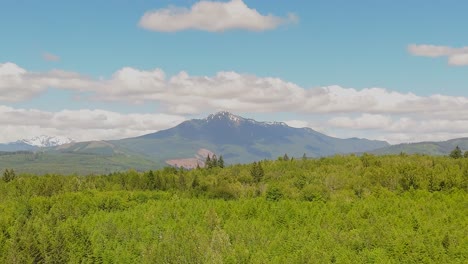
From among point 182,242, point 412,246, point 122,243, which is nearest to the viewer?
point 412,246

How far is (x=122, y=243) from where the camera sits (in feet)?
416

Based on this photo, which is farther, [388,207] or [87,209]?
[87,209]

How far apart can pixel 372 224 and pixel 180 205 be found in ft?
226

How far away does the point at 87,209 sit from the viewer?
17362 centimetres

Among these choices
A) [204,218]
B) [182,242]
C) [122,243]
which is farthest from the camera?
[204,218]

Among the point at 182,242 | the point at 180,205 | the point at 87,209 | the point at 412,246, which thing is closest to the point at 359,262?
the point at 412,246

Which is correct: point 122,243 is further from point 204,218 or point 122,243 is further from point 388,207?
point 388,207

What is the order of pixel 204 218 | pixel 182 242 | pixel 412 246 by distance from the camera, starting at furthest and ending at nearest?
pixel 204 218 < pixel 182 242 < pixel 412 246

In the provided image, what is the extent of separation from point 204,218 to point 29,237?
57.3 metres

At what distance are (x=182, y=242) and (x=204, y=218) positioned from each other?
3279cm

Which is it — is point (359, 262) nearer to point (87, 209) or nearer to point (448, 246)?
point (448, 246)

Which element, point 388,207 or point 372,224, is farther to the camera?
point 388,207

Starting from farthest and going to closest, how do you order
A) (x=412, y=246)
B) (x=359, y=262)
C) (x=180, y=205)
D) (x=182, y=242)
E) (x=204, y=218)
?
(x=180, y=205) → (x=204, y=218) → (x=182, y=242) → (x=412, y=246) → (x=359, y=262)

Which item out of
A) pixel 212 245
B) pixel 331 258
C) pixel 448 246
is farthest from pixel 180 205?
pixel 448 246
